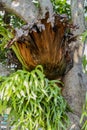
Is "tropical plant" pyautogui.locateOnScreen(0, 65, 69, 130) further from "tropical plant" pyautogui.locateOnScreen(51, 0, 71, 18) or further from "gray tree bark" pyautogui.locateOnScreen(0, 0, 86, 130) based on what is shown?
"tropical plant" pyautogui.locateOnScreen(51, 0, 71, 18)

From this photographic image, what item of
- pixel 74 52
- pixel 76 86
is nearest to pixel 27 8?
pixel 74 52

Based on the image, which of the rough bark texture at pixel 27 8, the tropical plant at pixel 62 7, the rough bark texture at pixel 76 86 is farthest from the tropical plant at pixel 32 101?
the tropical plant at pixel 62 7

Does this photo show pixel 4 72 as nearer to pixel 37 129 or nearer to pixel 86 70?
pixel 37 129

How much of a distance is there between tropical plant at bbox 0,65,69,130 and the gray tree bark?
0.11 meters

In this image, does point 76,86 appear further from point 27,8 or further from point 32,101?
point 27,8

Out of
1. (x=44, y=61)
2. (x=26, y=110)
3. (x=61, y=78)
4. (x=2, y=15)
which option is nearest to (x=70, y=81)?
(x=61, y=78)

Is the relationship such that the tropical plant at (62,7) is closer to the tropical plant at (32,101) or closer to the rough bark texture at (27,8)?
the rough bark texture at (27,8)

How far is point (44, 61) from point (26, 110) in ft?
0.77

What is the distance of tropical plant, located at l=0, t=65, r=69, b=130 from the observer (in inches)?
39.6

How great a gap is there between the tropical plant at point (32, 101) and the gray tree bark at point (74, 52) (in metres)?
0.11

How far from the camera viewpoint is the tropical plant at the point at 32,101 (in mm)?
1005

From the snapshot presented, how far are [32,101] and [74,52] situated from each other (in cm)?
37

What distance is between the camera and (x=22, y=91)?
39.3 inches

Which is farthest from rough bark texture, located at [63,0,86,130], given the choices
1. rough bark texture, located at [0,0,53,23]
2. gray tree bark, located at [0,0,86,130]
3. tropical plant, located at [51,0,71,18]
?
tropical plant, located at [51,0,71,18]
